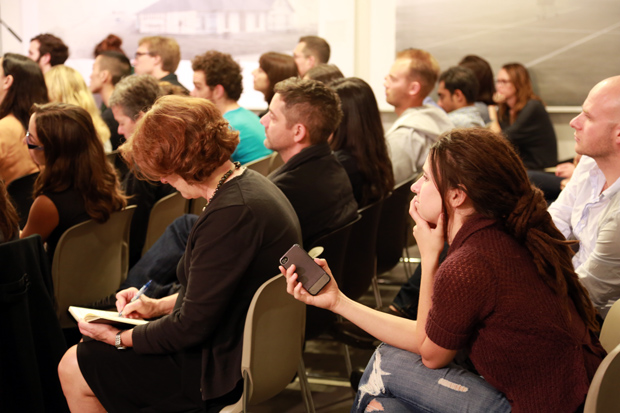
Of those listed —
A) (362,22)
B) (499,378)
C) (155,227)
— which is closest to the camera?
(499,378)

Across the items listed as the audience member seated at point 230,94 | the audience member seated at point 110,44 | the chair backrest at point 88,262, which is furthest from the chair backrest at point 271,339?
the audience member seated at point 110,44

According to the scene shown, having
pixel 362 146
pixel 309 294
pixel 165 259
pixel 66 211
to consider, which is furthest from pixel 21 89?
pixel 309 294

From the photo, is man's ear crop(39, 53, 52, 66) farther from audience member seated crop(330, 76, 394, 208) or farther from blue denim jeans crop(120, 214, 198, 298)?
blue denim jeans crop(120, 214, 198, 298)

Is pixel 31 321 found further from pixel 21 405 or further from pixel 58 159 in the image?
pixel 58 159

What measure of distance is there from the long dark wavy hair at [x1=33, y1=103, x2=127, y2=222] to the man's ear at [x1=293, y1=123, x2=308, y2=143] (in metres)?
0.83

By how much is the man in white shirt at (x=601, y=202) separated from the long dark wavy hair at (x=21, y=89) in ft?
9.92

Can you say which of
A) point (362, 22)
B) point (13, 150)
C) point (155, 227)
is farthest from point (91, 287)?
point (362, 22)

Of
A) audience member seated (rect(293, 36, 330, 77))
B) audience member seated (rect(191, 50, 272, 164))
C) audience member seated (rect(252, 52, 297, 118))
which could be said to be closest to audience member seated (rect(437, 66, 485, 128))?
audience member seated (rect(293, 36, 330, 77))

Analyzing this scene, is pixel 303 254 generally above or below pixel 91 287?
above

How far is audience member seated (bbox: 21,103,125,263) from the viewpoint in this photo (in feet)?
8.86

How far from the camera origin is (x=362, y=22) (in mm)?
6391

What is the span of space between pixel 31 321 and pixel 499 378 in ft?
5.21

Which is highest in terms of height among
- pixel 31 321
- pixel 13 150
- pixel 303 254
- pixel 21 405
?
pixel 303 254

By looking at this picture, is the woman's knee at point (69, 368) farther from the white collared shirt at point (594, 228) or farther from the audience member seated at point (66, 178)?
the white collared shirt at point (594, 228)
